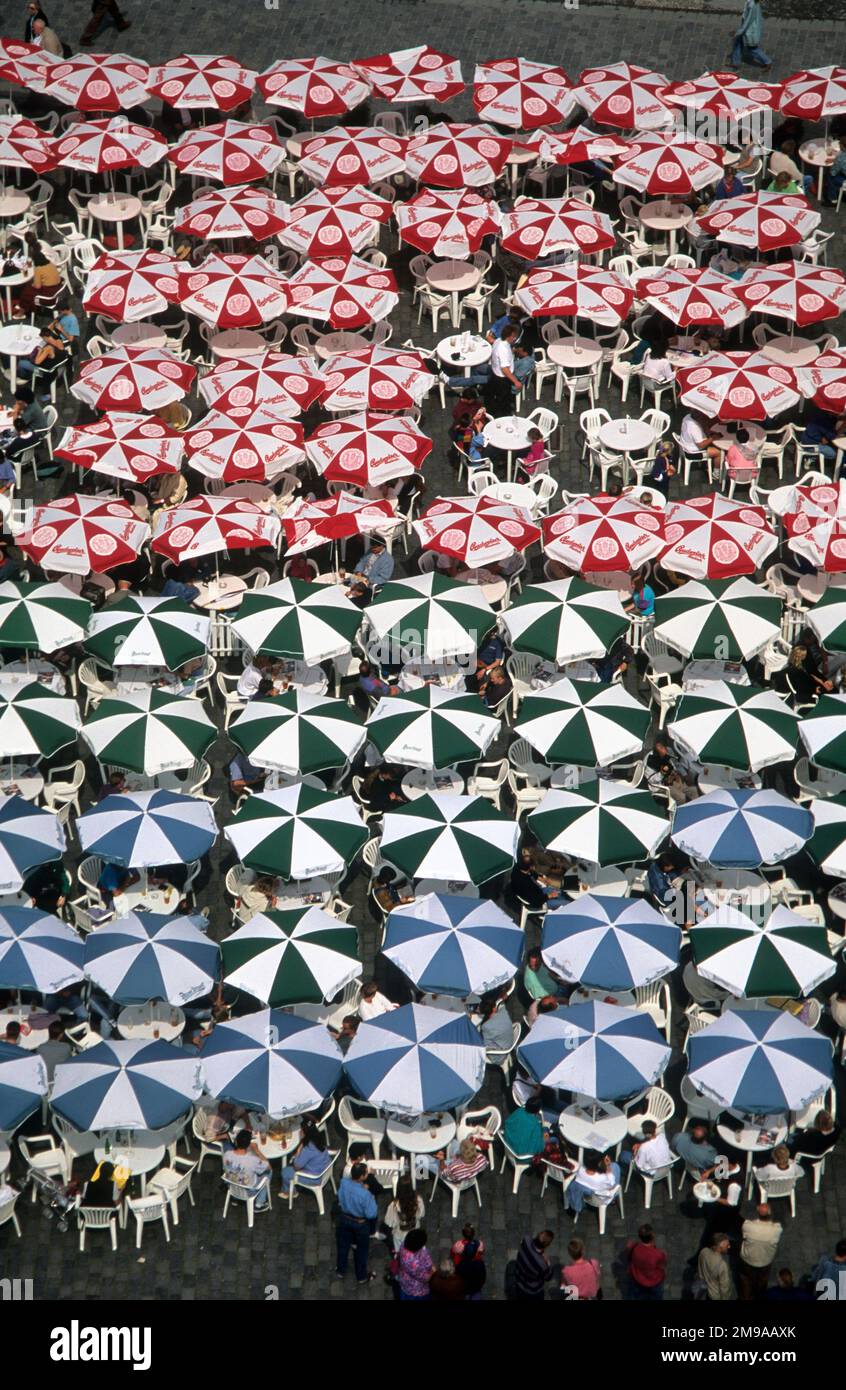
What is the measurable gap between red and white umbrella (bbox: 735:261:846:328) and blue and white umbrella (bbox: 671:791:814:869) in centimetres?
1041

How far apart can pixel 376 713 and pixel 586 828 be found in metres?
3.21

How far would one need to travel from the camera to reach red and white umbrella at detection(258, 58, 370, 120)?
34094mm

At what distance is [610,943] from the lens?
20531 millimetres

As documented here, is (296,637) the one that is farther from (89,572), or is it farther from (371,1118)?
(371,1118)

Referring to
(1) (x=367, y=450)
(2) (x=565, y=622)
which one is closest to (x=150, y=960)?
(2) (x=565, y=622)

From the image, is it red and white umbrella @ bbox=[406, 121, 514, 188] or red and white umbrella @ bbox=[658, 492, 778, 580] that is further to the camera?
red and white umbrella @ bbox=[406, 121, 514, 188]

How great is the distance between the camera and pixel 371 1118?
20.0 meters

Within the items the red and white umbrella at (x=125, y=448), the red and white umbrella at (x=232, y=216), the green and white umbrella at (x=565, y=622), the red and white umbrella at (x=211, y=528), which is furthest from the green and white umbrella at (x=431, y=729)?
the red and white umbrella at (x=232, y=216)

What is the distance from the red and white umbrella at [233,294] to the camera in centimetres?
2953

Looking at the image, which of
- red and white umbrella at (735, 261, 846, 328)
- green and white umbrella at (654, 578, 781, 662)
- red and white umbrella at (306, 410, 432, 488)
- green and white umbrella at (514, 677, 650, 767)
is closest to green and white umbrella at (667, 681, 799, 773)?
green and white umbrella at (514, 677, 650, 767)

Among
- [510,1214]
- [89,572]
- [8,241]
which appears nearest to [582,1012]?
[510,1214]

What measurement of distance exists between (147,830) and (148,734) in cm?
148

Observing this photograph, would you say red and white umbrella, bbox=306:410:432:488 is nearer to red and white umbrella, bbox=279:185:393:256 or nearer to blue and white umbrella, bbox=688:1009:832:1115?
red and white umbrella, bbox=279:185:393:256

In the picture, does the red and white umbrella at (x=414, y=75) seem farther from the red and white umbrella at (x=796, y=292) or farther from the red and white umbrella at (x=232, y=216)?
the red and white umbrella at (x=796, y=292)
